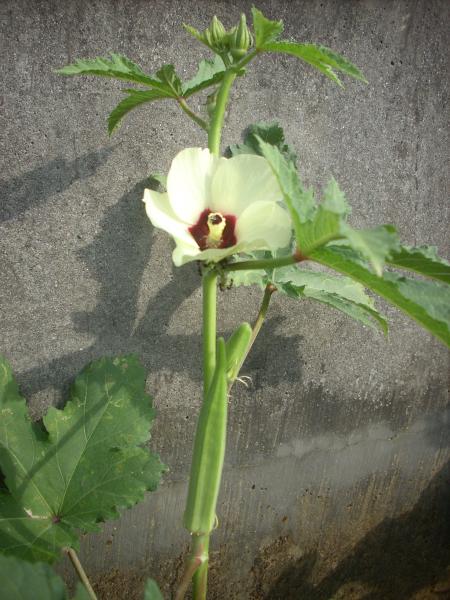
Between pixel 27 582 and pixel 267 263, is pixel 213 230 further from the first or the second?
pixel 27 582

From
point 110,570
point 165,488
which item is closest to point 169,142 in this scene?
point 165,488

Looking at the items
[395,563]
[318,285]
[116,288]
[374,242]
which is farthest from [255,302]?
[395,563]

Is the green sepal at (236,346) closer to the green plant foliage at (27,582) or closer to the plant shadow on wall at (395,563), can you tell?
the green plant foliage at (27,582)

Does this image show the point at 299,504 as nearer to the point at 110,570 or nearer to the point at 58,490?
the point at 110,570

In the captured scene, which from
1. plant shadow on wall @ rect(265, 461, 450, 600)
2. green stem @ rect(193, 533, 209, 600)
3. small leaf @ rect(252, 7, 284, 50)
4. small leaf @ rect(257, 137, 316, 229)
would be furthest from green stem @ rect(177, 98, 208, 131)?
plant shadow on wall @ rect(265, 461, 450, 600)

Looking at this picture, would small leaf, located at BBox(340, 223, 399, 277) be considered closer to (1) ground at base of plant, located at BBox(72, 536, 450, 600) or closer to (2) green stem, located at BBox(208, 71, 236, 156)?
(2) green stem, located at BBox(208, 71, 236, 156)
